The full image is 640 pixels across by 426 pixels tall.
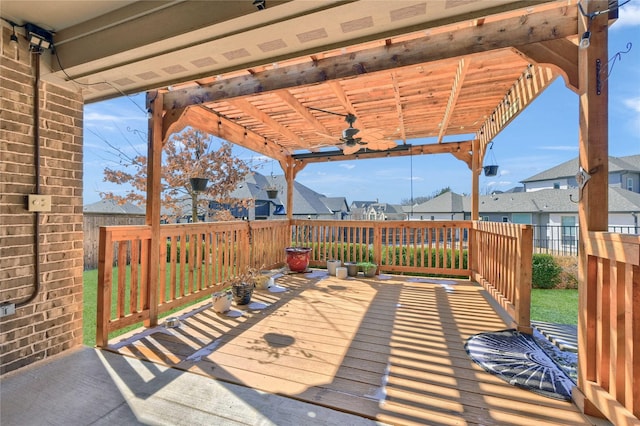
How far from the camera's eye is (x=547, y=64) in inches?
80.5

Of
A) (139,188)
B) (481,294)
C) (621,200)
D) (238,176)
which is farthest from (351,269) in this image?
(621,200)

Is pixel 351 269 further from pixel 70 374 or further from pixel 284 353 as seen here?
pixel 70 374

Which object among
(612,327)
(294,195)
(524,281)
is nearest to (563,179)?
(294,195)

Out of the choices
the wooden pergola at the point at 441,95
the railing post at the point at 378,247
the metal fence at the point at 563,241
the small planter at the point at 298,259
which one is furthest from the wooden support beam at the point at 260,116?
the metal fence at the point at 563,241

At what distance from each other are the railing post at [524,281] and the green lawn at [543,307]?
1126 millimetres

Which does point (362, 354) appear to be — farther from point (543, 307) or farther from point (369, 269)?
point (543, 307)

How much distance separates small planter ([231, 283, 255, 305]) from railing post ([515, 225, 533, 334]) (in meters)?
3.09

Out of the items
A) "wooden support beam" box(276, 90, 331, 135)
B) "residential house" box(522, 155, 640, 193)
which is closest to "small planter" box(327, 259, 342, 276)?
"wooden support beam" box(276, 90, 331, 135)

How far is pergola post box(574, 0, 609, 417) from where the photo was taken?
1754 mm

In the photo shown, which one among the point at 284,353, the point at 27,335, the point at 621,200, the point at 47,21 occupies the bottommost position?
the point at 284,353

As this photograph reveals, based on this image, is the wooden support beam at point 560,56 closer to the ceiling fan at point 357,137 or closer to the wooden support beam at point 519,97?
the wooden support beam at point 519,97

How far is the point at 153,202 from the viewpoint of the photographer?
2994mm

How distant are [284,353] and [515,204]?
23.0 m

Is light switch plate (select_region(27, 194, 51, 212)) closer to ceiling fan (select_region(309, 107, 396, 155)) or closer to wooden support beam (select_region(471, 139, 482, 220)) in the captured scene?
ceiling fan (select_region(309, 107, 396, 155))
